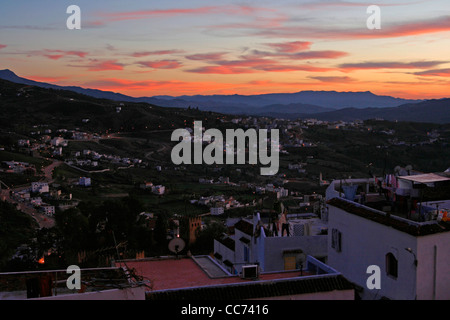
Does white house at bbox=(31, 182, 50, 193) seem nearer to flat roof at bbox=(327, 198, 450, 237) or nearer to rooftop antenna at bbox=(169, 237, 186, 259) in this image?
rooftop antenna at bbox=(169, 237, 186, 259)

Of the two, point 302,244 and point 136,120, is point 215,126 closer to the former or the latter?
point 136,120

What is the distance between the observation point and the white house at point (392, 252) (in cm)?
583

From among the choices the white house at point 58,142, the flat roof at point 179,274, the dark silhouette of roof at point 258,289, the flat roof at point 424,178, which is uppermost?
the flat roof at point 424,178

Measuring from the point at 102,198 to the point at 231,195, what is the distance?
41.7 ft

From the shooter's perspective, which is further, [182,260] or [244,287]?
[182,260]

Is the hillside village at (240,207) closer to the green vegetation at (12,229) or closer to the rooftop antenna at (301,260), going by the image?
the rooftop antenna at (301,260)

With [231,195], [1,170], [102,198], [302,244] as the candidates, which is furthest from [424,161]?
[302,244]

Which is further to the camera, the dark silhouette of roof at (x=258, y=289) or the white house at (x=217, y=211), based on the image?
the white house at (x=217, y=211)

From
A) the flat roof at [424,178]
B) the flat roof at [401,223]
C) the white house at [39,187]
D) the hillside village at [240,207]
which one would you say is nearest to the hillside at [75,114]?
the hillside village at [240,207]

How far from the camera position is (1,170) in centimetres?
3866

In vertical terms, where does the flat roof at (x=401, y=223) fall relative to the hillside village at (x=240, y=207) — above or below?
above

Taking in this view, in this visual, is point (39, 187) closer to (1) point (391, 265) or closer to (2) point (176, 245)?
(2) point (176, 245)

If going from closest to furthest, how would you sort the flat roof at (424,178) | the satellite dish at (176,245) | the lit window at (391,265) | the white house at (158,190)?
the lit window at (391,265)
the flat roof at (424,178)
the satellite dish at (176,245)
the white house at (158,190)

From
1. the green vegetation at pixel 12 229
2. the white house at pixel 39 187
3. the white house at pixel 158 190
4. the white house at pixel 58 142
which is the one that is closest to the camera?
the green vegetation at pixel 12 229
